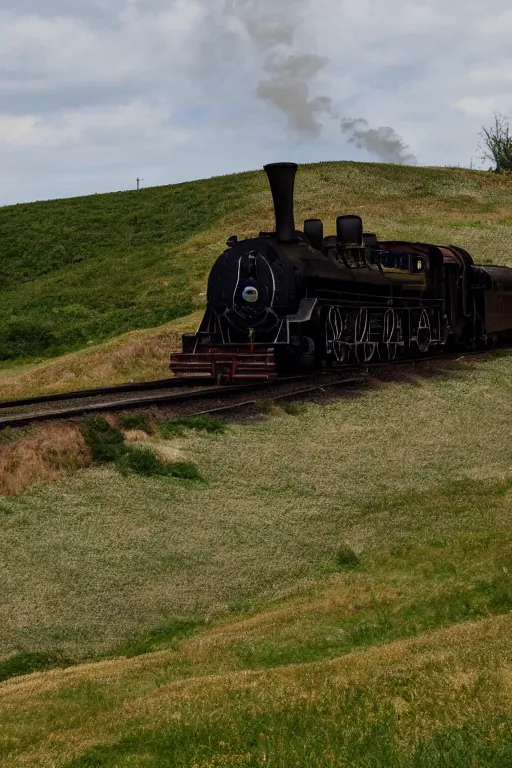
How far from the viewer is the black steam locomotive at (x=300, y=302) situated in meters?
24.3

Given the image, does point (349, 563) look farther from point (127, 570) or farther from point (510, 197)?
point (510, 197)

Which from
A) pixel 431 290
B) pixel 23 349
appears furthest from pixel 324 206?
pixel 431 290

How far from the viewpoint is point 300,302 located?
24438mm

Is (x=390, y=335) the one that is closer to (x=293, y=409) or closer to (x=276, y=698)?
(x=293, y=409)

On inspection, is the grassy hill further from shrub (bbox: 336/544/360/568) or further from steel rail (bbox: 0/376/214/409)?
steel rail (bbox: 0/376/214/409)

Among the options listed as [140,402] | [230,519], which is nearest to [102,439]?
[230,519]

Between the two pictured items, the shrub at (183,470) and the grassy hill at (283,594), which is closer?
the grassy hill at (283,594)

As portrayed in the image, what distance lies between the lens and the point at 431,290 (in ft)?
102

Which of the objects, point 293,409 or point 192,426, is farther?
point 293,409

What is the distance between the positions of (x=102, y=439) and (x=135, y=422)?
4.30 ft

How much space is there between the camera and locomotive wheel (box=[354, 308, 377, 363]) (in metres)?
26.9

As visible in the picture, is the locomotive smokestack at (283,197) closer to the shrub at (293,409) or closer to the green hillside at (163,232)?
the shrub at (293,409)

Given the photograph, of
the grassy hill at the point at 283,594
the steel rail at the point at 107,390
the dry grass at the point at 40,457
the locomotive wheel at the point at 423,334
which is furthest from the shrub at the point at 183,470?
the locomotive wheel at the point at 423,334

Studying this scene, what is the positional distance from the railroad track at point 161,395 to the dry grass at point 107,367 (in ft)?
17.3
